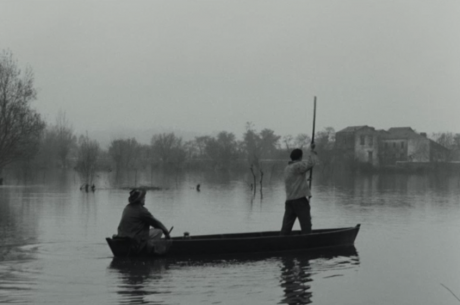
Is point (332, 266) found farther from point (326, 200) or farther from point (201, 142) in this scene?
point (201, 142)

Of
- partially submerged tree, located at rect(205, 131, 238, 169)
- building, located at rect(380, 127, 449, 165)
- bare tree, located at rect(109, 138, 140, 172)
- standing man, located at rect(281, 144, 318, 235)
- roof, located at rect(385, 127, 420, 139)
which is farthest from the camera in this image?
partially submerged tree, located at rect(205, 131, 238, 169)

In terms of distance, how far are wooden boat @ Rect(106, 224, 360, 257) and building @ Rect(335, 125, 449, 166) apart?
94387 millimetres

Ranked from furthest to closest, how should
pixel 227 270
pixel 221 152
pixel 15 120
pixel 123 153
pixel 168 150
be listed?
pixel 168 150 → pixel 221 152 → pixel 123 153 → pixel 15 120 → pixel 227 270

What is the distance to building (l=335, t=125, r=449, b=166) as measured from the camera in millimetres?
110438

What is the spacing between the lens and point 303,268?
13211mm

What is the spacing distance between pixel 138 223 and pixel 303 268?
376cm

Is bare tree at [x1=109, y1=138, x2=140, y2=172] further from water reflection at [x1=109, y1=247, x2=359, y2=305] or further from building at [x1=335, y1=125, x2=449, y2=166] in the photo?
water reflection at [x1=109, y1=247, x2=359, y2=305]

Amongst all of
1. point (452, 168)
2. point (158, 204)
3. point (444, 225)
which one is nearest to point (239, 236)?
point (444, 225)

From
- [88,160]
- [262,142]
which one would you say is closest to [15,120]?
[88,160]

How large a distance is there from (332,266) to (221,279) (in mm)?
3053

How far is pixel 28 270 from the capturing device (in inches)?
493

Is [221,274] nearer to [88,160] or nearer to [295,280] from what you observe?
[295,280]

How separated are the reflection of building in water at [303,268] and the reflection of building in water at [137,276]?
2435 millimetres

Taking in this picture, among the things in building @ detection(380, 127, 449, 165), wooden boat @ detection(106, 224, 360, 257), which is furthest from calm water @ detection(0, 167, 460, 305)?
building @ detection(380, 127, 449, 165)
